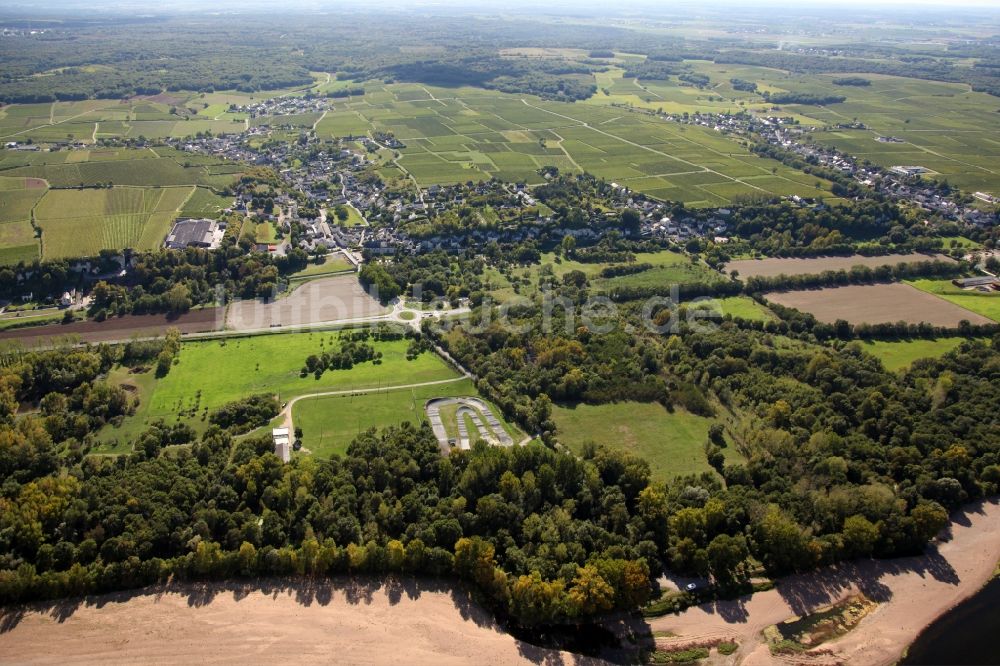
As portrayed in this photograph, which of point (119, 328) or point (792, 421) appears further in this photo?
point (119, 328)

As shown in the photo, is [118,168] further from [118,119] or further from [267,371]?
[267,371]

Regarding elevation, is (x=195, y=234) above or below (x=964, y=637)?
→ above

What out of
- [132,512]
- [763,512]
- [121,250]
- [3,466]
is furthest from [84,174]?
[763,512]

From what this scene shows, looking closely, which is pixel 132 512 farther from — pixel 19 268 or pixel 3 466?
pixel 19 268

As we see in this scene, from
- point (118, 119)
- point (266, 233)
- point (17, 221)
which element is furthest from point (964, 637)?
point (118, 119)

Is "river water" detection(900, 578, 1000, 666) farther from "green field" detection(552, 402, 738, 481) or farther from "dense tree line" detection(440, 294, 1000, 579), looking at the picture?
"green field" detection(552, 402, 738, 481)

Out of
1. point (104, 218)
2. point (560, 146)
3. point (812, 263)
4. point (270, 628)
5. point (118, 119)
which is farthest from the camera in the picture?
point (118, 119)

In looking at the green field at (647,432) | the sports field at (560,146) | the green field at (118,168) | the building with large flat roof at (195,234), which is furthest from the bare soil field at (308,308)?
the green field at (118,168)

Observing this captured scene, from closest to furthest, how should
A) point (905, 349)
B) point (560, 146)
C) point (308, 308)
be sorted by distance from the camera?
point (905, 349)
point (308, 308)
point (560, 146)
